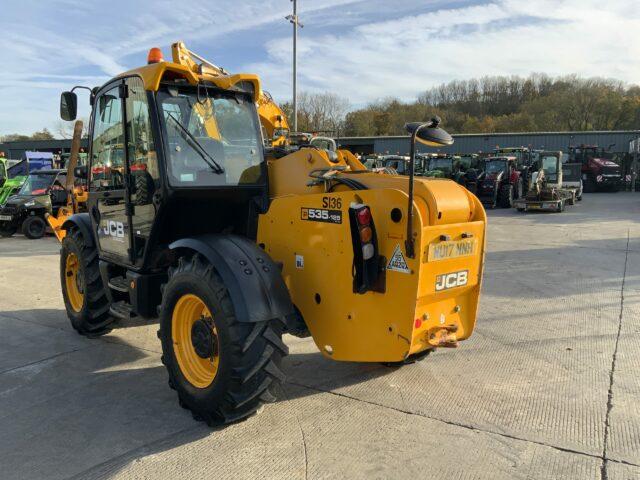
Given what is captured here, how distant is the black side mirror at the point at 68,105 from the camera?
15.0 feet

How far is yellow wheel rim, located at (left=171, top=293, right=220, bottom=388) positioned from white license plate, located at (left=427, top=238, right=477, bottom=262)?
1.60m

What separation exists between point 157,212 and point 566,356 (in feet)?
12.9

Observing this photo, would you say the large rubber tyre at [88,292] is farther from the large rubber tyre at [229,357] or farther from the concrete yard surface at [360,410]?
the large rubber tyre at [229,357]

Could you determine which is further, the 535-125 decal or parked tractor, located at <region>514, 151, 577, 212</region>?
parked tractor, located at <region>514, 151, 577, 212</region>

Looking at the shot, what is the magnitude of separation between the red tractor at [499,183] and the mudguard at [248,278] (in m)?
17.9

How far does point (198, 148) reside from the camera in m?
3.85

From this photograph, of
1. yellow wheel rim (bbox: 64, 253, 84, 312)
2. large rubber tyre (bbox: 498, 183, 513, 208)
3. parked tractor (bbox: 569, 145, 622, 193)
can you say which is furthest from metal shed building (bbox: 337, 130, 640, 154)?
yellow wheel rim (bbox: 64, 253, 84, 312)

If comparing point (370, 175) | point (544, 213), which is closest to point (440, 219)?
point (370, 175)

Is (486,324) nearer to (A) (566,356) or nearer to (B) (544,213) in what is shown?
(A) (566,356)

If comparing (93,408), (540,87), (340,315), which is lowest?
(93,408)

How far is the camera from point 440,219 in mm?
3275

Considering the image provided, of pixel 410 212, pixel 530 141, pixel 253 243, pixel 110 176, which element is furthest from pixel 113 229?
pixel 530 141

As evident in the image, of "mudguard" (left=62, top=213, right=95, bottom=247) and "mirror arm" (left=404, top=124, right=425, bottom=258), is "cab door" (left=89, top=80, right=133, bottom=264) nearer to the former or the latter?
"mudguard" (left=62, top=213, right=95, bottom=247)

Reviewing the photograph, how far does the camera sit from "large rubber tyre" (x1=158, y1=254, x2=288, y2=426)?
3209mm
